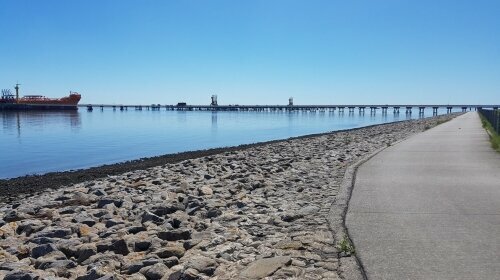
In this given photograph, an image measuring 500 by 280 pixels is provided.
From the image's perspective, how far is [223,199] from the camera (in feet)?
28.9

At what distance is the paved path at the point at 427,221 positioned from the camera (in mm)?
4578

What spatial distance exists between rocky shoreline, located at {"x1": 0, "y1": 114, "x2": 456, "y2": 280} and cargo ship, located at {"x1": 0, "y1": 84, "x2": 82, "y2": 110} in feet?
383

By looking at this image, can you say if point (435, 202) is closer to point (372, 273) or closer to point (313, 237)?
point (313, 237)

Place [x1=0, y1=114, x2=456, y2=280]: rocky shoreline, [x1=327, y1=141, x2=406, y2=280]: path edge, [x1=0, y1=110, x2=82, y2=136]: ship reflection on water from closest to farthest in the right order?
[x1=327, y1=141, x2=406, y2=280]: path edge → [x1=0, y1=114, x2=456, y2=280]: rocky shoreline → [x1=0, y1=110, x2=82, y2=136]: ship reflection on water

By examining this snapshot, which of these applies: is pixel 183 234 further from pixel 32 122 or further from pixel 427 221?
pixel 32 122

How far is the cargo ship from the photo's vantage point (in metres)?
113

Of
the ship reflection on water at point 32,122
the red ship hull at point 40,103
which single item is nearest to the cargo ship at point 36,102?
the red ship hull at point 40,103

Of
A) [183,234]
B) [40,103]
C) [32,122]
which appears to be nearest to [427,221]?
[183,234]

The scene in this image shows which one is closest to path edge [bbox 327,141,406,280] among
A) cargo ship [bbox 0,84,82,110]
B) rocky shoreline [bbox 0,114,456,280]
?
rocky shoreline [bbox 0,114,456,280]

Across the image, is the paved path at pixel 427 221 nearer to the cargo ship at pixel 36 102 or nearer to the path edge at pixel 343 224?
the path edge at pixel 343 224

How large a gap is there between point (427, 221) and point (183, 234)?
11.0 ft

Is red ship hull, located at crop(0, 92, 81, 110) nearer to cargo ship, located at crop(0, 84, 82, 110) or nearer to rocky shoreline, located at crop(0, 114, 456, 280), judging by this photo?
cargo ship, located at crop(0, 84, 82, 110)

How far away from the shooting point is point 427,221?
635cm

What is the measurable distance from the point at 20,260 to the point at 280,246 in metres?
3.09
